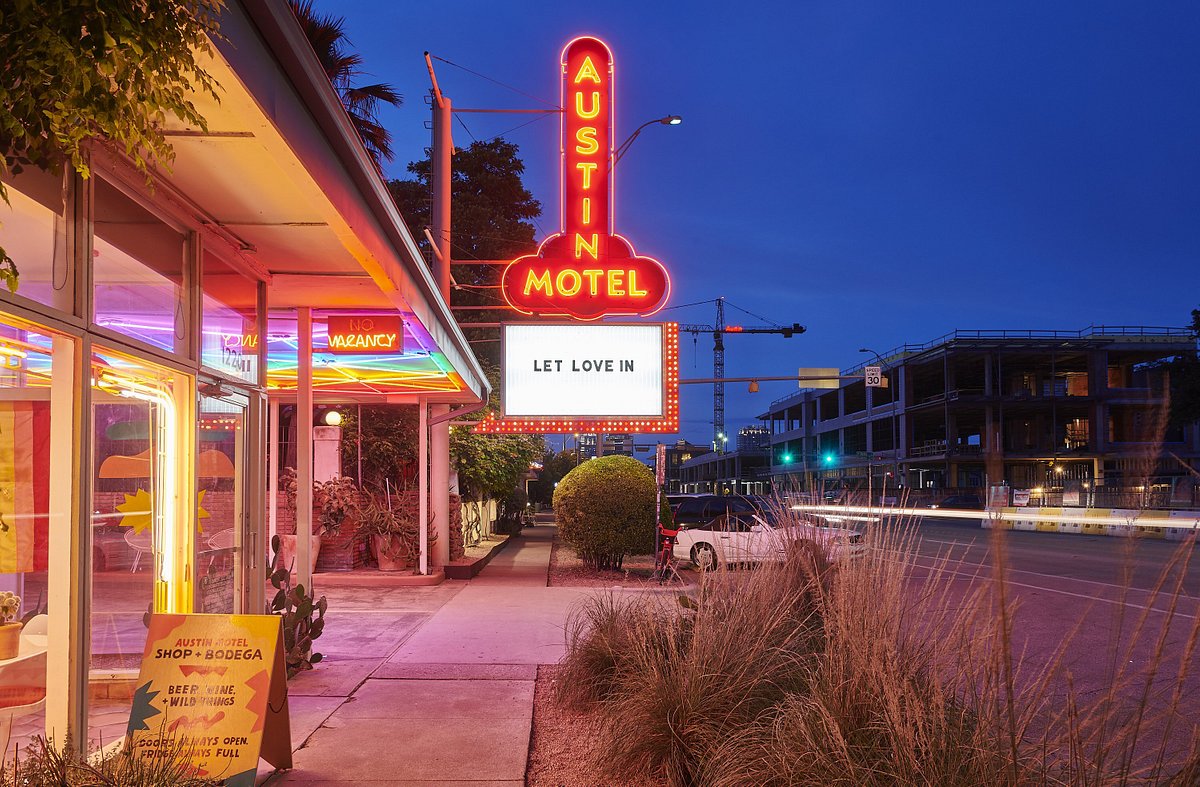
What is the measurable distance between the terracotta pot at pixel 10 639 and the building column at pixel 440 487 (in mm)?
11616

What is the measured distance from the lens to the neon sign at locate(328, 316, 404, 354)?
10.0m

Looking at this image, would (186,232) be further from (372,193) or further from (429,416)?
(429,416)

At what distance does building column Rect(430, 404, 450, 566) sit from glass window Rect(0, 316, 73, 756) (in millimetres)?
11591

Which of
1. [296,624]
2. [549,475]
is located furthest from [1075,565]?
[549,475]

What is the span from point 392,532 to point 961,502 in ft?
145

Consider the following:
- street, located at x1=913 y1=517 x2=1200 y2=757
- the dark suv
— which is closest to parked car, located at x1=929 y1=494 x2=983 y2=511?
street, located at x1=913 y1=517 x2=1200 y2=757

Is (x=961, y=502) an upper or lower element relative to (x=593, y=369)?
lower

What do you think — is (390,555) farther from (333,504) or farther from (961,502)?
(961,502)

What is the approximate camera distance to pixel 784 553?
23.9ft

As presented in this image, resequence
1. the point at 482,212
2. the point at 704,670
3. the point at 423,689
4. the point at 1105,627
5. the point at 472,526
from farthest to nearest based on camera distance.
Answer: the point at 482,212 < the point at 472,526 < the point at 1105,627 < the point at 423,689 < the point at 704,670

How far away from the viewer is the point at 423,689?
8.06m

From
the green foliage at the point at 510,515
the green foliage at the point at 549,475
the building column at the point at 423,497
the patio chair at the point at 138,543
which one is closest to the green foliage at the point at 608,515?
the building column at the point at 423,497

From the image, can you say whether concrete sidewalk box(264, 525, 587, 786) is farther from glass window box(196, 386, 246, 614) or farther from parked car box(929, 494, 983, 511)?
parked car box(929, 494, 983, 511)

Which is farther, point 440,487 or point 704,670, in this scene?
point 440,487
